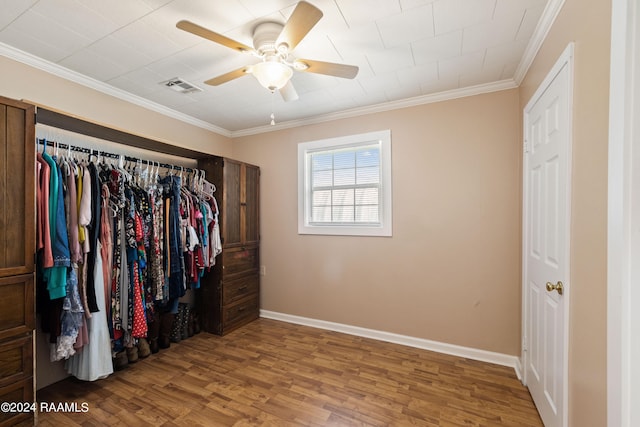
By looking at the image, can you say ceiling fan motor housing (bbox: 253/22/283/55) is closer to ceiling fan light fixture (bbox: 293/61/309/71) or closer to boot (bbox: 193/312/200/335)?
ceiling fan light fixture (bbox: 293/61/309/71)

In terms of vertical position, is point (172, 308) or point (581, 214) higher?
point (581, 214)

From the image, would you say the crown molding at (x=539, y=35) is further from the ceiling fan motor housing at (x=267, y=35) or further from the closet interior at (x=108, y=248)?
the closet interior at (x=108, y=248)

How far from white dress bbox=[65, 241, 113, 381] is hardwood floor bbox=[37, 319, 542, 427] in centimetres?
15

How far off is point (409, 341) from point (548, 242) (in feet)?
5.49

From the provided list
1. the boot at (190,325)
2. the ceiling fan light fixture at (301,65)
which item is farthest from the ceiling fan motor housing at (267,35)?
the boot at (190,325)

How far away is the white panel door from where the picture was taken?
1361 mm

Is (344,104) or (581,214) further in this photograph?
(344,104)

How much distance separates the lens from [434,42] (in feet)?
6.04

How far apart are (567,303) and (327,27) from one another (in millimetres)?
2003

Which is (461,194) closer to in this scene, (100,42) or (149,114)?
(100,42)

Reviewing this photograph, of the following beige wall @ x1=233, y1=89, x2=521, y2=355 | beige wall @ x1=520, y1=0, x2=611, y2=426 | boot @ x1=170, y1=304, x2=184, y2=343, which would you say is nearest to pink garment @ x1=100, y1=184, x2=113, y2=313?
boot @ x1=170, y1=304, x2=184, y2=343

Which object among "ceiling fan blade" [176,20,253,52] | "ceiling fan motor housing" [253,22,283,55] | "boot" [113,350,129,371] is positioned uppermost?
"ceiling fan motor housing" [253,22,283,55]

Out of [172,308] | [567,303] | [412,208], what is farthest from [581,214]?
[172,308]

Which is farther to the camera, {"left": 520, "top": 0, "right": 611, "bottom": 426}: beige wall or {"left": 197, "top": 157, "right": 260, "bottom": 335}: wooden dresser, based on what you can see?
{"left": 197, "top": 157, "right": 260, "bottom": 335}: wooden dresser
